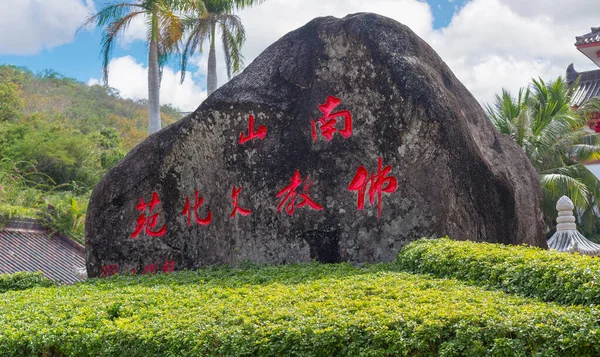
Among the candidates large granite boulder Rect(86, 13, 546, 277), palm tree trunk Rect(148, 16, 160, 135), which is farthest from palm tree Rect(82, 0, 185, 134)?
Result: large granite boulder Rect(86, 13, 546, 277)

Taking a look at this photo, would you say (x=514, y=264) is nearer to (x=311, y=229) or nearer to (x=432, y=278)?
(x=432, y=278)

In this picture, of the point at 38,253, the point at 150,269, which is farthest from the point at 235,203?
the point at 38,253

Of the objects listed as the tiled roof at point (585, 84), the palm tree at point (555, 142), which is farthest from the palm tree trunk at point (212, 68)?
the tiled roof at point (585, 84)

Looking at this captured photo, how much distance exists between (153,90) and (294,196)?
346 inches

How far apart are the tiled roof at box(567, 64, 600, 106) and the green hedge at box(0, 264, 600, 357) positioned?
15.1 metres

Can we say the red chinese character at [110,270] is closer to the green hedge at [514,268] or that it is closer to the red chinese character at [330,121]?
the red chinese character at [330,121]

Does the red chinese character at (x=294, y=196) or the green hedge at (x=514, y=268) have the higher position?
the red chinese character at (x=294, y=196)

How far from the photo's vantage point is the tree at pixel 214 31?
15.4 meters

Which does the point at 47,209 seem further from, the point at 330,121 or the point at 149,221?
the point at 330,121

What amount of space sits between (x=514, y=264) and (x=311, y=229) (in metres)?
2.42

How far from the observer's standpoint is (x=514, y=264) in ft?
14.8

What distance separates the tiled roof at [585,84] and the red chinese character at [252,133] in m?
13.9

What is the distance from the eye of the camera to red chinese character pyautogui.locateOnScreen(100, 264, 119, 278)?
7.26m

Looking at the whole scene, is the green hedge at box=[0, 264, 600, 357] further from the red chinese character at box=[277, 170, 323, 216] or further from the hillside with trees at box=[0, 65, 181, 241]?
the hillside with trees at box=[0, 65, 181, 241]
